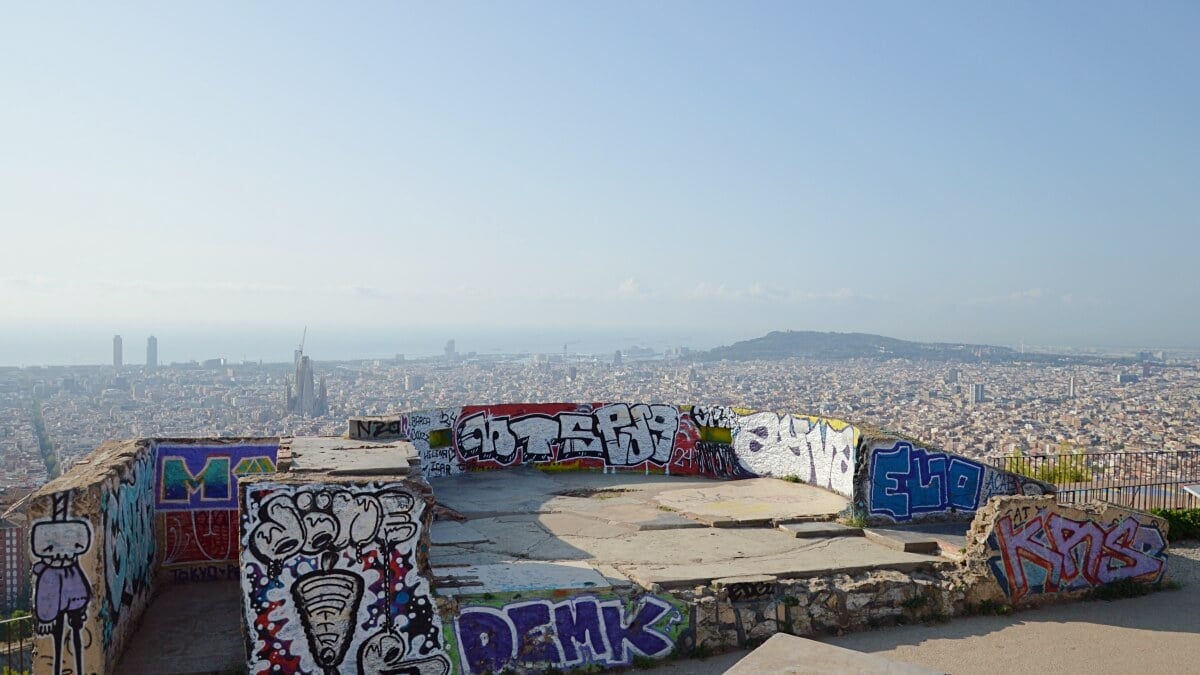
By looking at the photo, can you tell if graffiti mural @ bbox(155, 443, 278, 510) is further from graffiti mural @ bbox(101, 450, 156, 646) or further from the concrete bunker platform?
the concrete bunker platform

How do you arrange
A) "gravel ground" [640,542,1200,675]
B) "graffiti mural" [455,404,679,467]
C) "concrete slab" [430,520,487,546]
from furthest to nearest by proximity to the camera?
"graffiti mural" [455,404,679,467], "concrete slab" [430,520,487,546], "gravel ground" [640,542,1200,675]

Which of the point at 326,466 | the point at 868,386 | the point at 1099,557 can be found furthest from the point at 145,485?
the point at 868,386

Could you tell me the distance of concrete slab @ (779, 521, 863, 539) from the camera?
13.3 meters

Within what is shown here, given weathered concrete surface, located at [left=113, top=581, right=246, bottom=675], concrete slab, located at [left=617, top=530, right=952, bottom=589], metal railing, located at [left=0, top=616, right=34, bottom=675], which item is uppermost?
concrete slab, located at [left=617, top=530, right=952, bottom=589]

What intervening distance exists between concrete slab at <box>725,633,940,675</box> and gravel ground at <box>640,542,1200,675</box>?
3.17m

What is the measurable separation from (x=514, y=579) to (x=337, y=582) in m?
2.05

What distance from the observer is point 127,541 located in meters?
9.68

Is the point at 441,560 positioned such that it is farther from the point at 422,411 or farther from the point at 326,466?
the point at 422,411

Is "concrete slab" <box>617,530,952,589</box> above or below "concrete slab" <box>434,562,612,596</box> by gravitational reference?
below

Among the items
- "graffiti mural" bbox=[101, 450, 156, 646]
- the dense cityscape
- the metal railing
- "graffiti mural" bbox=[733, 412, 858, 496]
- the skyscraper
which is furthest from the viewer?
the skyscraper

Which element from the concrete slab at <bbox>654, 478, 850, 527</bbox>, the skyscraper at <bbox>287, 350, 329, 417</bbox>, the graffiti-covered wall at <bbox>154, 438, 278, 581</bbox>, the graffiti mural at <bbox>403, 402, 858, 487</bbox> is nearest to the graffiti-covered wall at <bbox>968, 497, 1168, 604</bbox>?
the concrete slab at <bbox>654, 478, 850, 527</bbox>

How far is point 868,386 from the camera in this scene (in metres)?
82.4

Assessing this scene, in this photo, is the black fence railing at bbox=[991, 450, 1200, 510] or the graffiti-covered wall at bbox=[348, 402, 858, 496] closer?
the black fence railing at bbox=[991, 450, 1200, 510]

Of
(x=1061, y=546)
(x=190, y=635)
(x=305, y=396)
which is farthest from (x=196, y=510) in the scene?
(x=305, y=396)
